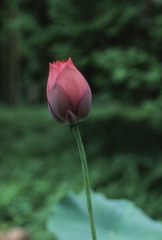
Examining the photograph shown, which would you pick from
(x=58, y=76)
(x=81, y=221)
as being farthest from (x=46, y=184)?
(x=58, y=76)

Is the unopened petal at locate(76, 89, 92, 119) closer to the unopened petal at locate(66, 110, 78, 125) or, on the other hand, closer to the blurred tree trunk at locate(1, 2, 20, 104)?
the unopened petal at locate(66, 110, 78, 125)

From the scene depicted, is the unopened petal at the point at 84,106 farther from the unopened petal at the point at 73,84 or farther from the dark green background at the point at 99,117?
the dark green background at the point at 99,117

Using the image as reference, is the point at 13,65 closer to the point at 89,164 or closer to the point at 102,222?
the point at 89,164

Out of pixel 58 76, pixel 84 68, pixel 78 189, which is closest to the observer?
pixel 58 76

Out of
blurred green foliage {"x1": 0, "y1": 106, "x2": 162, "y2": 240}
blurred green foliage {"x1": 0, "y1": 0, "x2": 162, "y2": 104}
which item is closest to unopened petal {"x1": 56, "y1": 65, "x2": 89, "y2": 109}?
blurred green foliage {"x1": 0, "y1": 106, "x2": 162, "y2": 240}

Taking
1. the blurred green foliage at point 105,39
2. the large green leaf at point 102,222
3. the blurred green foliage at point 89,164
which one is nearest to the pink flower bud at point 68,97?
the large green leaf at point 102,222

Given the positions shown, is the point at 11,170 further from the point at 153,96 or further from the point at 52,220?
the point at 52,220
